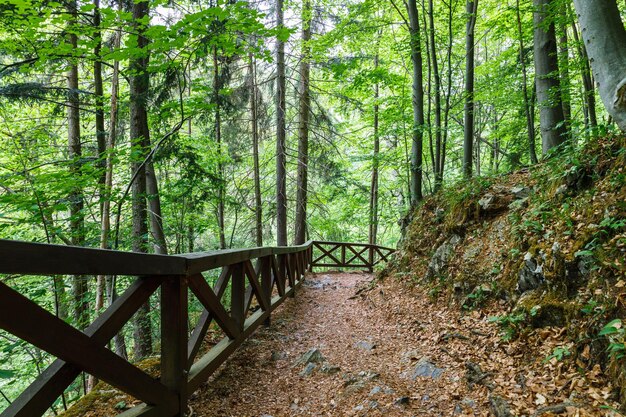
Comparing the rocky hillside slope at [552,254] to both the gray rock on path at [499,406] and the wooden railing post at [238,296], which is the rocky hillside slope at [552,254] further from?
the wooden railing post at [238,296]

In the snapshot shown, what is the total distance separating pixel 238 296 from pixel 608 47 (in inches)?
178

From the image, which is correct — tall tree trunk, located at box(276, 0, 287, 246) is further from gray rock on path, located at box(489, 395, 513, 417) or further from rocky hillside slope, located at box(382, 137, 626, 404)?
gray rock on path, located at box(489, 395, 513, 417)

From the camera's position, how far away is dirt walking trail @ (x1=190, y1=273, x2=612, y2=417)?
8.78 ft

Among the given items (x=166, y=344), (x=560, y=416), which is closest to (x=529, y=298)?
(x=560, y=416)

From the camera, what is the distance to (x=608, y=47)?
3326 millimetres

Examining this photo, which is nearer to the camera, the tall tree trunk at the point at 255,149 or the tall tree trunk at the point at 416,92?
the tall tree trunk at the point at 416,92

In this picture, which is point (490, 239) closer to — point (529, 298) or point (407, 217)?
point (529, 298)

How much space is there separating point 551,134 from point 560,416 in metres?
5.45

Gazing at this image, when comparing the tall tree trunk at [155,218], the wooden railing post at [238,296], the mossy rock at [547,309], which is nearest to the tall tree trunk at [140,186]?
the tall tree trunk at [155,218]

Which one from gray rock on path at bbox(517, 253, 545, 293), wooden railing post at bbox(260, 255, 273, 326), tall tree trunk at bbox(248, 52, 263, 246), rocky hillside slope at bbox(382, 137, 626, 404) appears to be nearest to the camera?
rocky hillside slope at bbox(382, 137, 626, 404)

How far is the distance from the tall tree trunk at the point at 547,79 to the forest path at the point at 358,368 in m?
3.81

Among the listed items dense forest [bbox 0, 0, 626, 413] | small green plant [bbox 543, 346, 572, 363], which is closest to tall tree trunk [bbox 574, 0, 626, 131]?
dense forest [bbox 0, 0, 626, 413]

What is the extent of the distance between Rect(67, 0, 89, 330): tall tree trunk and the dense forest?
0.18 ft

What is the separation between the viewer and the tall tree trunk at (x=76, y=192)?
550 cm
